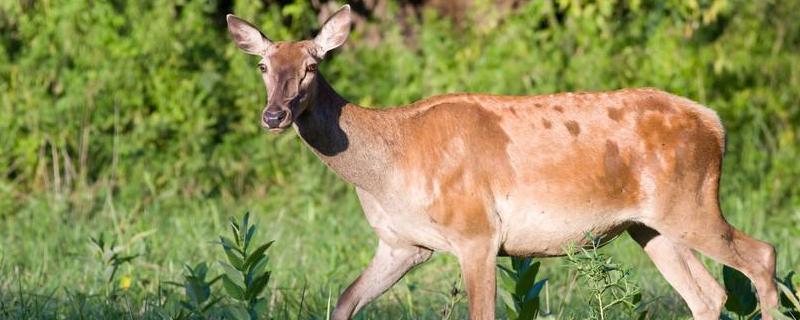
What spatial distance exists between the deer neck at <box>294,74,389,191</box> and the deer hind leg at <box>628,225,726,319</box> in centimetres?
148

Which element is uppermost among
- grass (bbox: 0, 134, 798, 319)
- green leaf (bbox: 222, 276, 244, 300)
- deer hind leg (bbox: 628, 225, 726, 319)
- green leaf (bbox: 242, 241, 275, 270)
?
green leaf (bbox: 242, 241, 275, 270)

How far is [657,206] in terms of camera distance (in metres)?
6.74

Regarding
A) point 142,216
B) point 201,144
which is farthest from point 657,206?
point 201,144

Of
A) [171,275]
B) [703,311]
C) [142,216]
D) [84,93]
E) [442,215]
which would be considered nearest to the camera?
[442,215]

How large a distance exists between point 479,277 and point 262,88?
19.8 feet

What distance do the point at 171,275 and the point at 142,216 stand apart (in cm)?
241

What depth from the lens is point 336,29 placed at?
6719 mm

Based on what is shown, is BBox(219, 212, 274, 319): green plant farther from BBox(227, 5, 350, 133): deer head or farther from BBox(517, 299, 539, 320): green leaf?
BBox(517, 299, 539, 320): green leaf

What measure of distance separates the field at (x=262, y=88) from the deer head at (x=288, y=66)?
3.51 m

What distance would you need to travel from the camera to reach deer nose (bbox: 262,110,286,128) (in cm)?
588

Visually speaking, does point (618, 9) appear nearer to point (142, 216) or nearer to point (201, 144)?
point (201, 144)

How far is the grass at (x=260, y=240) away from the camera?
7312mm

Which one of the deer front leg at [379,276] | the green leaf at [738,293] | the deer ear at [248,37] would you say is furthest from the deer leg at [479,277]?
the deer ear at [248,37]

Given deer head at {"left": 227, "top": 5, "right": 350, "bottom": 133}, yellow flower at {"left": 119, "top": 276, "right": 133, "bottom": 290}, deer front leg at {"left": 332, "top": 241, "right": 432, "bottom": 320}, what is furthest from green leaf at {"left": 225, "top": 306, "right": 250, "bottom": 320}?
yellow flower at {"left": 119, "top": 276, "right": 133, "bottom": 290}
